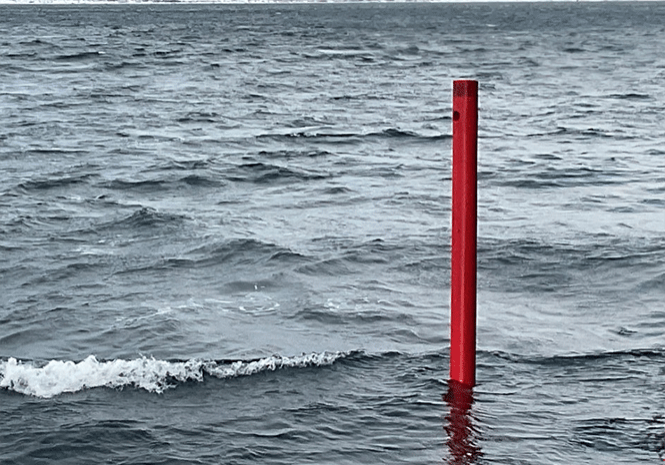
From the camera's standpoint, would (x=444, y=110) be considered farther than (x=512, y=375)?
Yes

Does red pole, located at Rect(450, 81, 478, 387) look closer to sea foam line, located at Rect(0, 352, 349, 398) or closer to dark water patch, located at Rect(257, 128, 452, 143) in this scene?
sea foam line, located at Rect(0, 352, 349, 398)

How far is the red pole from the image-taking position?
19.3 feet

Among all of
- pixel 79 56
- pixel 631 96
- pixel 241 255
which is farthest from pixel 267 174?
pixel 79 56

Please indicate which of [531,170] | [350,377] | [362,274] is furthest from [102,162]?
Answer: [350,377]

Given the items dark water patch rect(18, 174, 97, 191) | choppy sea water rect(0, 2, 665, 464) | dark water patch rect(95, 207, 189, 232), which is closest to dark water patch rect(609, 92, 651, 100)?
choppy sea water rect(0, 2, 665, 464)

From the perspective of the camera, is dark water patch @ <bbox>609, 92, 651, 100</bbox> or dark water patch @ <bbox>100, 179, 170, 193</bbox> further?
dark water patch @ <bbox>609, 92, 651, 100</bbox>

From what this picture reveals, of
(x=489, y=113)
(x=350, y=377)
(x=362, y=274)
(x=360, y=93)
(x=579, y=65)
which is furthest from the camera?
(x=579, y=65)

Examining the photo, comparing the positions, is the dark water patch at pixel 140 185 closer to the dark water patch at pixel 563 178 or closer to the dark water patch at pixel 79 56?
the dark water patch at pixel 563 178

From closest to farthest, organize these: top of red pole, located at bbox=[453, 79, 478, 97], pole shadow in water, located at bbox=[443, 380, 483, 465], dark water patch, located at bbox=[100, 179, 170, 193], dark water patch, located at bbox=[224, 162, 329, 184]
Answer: top of red pole, located at bbox=[453, 79, 478, 97], pole shadow in water, located at bbox=[443, 380, 483, 465], dark water patch, located at bbox=[100, 179, 170, 193], dark water patch, located at bbox=[224, 162, 329, 184]

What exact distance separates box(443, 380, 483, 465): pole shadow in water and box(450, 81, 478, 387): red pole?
419 millimetres

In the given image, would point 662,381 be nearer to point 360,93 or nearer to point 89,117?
point 89,117

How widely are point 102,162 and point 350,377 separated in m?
11.9

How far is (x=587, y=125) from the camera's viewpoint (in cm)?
2394

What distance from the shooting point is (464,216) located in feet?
19.5
